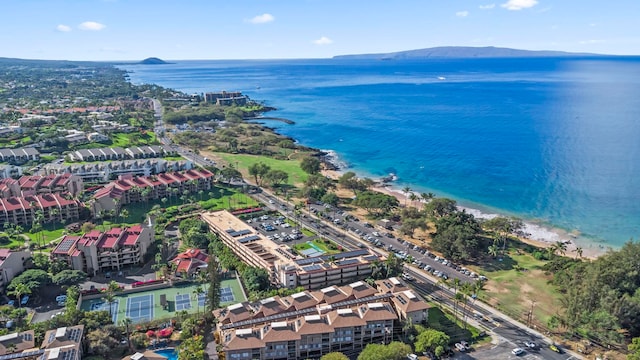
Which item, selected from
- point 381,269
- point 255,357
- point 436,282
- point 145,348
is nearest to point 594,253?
point 436,282

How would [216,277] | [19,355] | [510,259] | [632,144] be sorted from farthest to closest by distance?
[632,144]
[510,259]
[216,277]
[19,355]

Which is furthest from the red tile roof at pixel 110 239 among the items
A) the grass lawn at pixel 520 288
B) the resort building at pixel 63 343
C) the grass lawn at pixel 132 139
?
the grass lawn at pixel 132 139

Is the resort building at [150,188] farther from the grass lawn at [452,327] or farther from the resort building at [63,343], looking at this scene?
the grass lawn at [452,327]

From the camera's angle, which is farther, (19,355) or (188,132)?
(188,132)

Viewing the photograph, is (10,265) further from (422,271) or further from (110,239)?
(422,271)

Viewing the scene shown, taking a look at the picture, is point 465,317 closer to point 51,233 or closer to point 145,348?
point 145,348

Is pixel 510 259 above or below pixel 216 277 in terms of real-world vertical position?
below

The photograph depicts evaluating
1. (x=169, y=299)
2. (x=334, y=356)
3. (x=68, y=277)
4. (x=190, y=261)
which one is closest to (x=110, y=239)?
(x=68, y=277)
